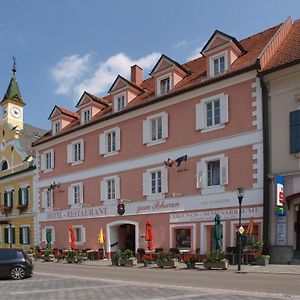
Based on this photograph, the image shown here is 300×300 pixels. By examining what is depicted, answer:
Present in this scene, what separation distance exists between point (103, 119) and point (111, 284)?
754 inches

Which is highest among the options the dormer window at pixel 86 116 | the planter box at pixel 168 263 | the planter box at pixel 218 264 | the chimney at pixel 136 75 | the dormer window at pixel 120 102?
the chimney at pixel 136 75

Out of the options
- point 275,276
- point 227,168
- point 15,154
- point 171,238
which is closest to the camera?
point 275,276

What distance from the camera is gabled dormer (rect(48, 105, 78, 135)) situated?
40031mm

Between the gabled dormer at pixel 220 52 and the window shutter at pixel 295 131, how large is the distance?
17.5ft

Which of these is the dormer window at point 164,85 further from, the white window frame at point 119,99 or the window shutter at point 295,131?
the window shutter at point 295,131

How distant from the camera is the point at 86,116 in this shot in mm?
37219

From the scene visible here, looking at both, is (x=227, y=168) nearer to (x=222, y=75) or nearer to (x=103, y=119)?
(x=222, y=75)

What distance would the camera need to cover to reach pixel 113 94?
3453 centimetres

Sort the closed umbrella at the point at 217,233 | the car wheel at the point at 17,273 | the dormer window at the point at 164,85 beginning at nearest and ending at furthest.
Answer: the car wheel at the point at 17,273, the closed umbrella at the point at 217,233, the dormer window at the point at 164,85

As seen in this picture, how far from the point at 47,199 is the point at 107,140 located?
9289mm

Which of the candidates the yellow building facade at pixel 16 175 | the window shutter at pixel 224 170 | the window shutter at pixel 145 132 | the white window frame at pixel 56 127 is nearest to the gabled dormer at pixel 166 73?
the window shutter at pixel 145 132

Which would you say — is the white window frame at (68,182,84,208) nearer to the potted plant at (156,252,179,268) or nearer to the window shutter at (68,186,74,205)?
the window shutter at (68,186,74,205)

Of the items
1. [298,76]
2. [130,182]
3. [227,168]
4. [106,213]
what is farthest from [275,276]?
[106,213]

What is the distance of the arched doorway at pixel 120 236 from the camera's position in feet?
109
